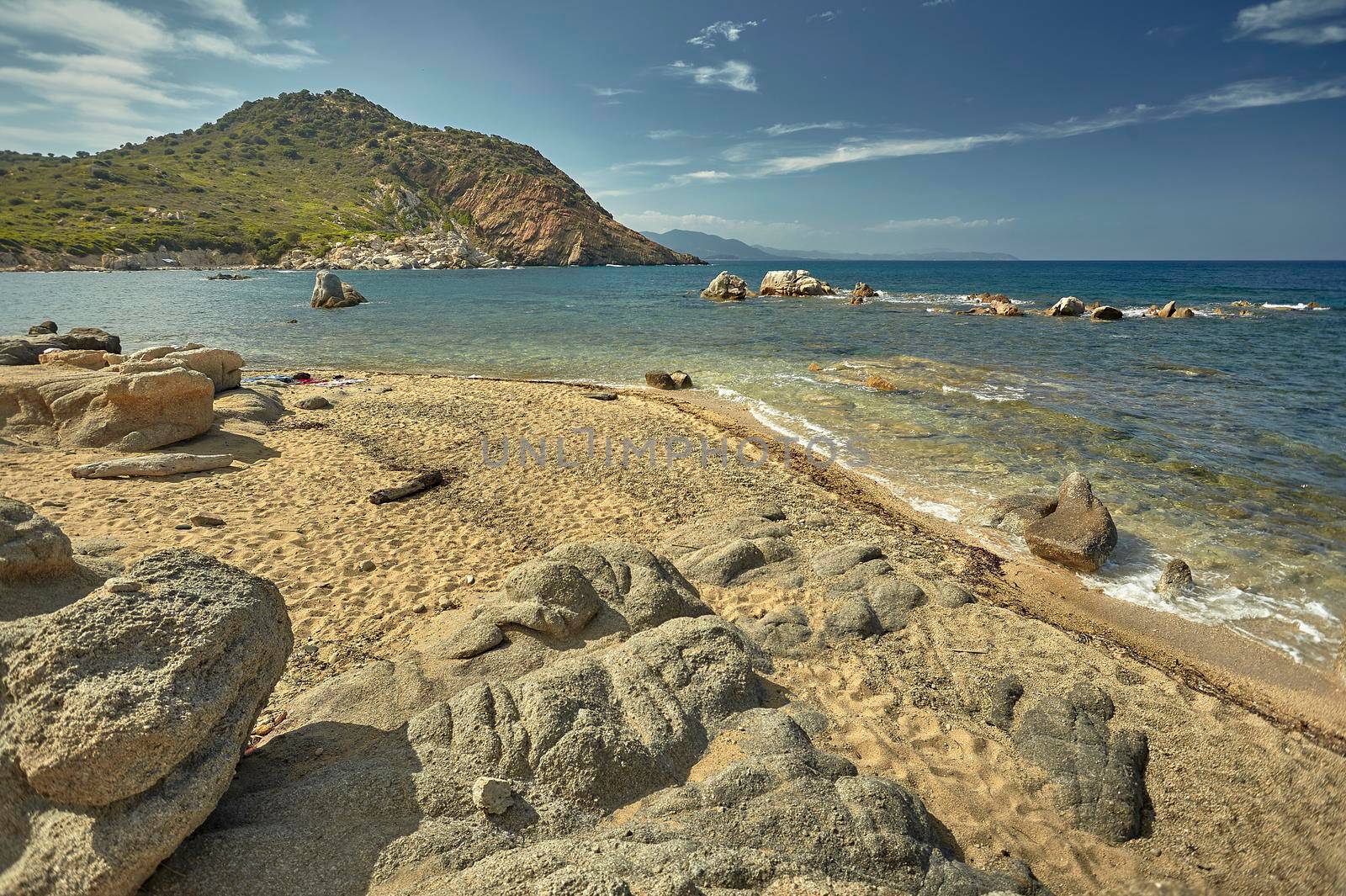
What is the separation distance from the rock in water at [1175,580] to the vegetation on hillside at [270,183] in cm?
10719

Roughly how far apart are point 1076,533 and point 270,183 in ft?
539

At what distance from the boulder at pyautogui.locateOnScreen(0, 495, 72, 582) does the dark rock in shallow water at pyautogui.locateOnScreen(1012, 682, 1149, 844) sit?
7256mm

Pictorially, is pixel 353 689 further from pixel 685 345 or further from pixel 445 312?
pixel 445 312

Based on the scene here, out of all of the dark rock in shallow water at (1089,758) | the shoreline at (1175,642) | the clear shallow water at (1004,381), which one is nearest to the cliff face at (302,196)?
the clear shallow water at (1004,381)

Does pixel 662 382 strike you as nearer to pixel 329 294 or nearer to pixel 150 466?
pixel 150 466

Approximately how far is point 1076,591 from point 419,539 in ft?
29.5

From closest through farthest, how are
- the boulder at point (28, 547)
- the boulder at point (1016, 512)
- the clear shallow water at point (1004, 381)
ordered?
the boulder at point (28, 547) → the clear shallow water at point (1004, 381) → the boulder at point (1016, 512)

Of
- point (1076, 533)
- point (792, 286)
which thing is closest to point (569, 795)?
point (1076, 533)

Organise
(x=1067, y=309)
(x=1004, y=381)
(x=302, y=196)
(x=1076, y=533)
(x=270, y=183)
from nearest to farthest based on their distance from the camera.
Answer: (x=1076, y=533) → (x=1004, y=381) → (x=1067, y=309) → (x=302, y=196) → (x=270, y=183)

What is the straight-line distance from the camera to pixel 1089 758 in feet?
15.1

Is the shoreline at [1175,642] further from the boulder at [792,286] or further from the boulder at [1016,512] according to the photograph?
the boulder at [792,286]

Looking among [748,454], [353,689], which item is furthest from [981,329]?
[353,689]

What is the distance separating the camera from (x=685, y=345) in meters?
27.4

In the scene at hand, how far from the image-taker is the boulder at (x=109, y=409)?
10.8m
